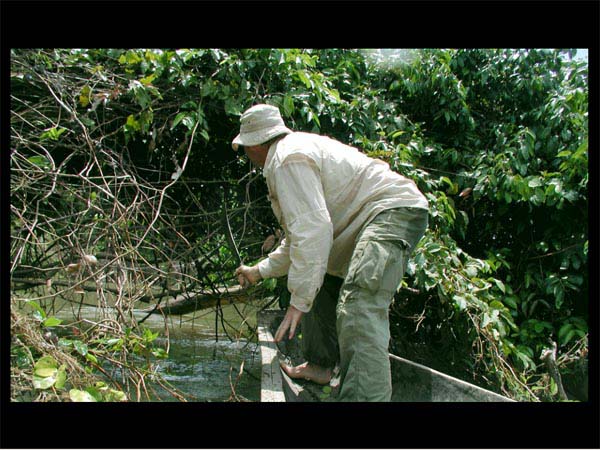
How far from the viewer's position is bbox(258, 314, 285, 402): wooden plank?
7.41 ft

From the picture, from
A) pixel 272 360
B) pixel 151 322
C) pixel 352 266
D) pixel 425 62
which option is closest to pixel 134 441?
pixel 352 266

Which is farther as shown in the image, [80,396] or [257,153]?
[257,153]

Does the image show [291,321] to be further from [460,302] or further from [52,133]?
[52,133]

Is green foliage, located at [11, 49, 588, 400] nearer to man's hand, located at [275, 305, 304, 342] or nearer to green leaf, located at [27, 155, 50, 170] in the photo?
green leaf, located at [27, 155, 50, 170]

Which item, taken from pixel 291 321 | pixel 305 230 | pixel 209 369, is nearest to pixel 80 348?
pixel 291 321

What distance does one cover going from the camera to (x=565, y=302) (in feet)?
13.5

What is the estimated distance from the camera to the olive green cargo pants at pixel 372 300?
6.49 ft

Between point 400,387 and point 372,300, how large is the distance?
0.96 meters

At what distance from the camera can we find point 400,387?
2.79m

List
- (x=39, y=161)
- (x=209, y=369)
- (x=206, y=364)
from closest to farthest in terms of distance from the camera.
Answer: (x=39, y=161)
(x=209, y=369)
(x=206, y=364)

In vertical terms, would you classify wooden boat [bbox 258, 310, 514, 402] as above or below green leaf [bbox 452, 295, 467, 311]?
below

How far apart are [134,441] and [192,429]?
169 mm

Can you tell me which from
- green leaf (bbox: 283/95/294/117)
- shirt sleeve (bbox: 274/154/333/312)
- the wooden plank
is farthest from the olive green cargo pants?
green leaf (bbox: 283/95/294/117)

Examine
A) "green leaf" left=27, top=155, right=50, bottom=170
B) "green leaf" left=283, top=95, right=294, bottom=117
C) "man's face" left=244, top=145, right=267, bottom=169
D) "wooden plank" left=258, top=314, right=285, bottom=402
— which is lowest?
"wooden plank" left=258, top=314, right=285, bottom=402
